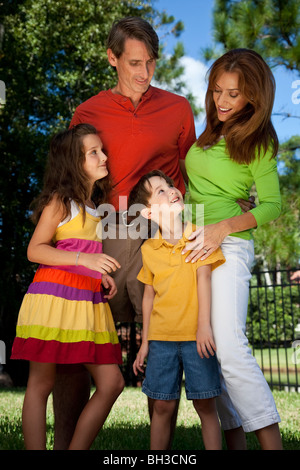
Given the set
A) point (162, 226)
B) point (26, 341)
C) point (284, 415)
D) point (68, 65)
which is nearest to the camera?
point (26, 341)

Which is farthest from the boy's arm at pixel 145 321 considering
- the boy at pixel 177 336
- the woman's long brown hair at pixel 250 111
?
the woman's long brown hair at pixel 250 111

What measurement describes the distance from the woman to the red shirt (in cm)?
25

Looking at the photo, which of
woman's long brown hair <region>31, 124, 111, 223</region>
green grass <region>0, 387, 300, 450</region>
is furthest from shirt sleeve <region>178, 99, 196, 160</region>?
green grass <region>0, 387, 300, 450</region>

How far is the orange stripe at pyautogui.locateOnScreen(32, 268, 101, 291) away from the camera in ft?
8.17

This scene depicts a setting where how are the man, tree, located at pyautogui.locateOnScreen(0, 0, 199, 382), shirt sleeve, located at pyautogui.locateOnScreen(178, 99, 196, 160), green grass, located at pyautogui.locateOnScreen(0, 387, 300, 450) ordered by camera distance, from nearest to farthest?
the man
shirt sleeve, located at pyautogui.locateOnScreen(178, 99, 196, 160)
green grass, located at pyautogui.locateOnScreen(0, 387, 300, 450)
tree, located at pyautogui.locateOnScreen(0, 0, 199, 382)

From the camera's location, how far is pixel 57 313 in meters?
2.41

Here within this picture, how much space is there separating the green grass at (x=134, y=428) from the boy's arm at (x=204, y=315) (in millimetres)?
1365

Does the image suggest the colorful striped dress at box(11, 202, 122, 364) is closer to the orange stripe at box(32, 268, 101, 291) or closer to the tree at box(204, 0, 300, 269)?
the orange stripe at box(32, 268, 101, 291)

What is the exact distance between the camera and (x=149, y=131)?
283 centimetres

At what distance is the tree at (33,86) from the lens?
35.6 ft

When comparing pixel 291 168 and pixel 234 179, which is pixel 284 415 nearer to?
pixel 234 179

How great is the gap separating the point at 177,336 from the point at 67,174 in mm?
955
